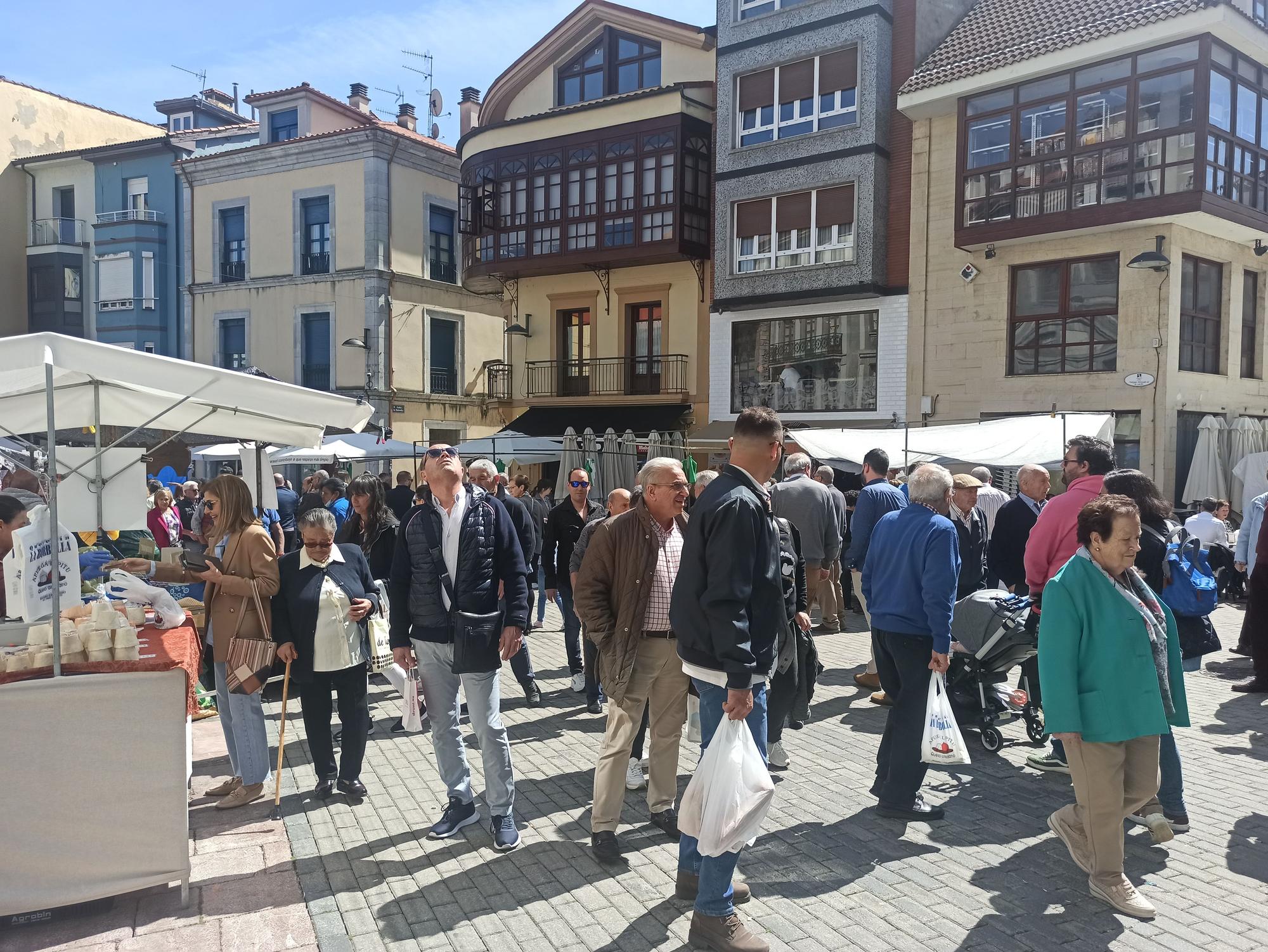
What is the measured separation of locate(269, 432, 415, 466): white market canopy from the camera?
13.9m

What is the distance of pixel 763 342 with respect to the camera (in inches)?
811

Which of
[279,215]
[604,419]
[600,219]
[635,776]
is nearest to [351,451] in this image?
[604,419]

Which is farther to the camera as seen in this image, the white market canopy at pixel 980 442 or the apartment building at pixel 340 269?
the apartment building at pixel 340 269

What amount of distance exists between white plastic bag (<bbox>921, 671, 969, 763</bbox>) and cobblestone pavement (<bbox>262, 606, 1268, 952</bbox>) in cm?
38

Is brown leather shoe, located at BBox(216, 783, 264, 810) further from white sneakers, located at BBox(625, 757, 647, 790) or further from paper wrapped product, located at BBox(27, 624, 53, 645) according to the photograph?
white sneakers, located at BBox(625, 757, 647, 790)

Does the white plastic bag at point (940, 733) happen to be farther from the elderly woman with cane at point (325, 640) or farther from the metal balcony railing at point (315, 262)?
the metal balcony railing at point (315, 262)

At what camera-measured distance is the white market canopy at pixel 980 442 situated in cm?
1115

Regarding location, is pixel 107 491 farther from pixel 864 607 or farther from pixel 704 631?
pixel 864 607

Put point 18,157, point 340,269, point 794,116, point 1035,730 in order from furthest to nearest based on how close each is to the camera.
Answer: point 18,157, point 340,269, point 794,116, point 1035,730

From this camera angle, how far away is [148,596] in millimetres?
4824

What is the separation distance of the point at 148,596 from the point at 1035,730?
18.3ft

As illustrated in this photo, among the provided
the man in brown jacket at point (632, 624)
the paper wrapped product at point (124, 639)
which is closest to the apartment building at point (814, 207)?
the man in brown jacket at point (632, 624)

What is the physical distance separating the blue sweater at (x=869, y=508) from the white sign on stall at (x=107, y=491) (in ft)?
17.6

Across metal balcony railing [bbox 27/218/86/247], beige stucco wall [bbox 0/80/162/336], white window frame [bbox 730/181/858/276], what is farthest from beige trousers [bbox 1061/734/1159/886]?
beige stucco wall [bbox 0/80/162/336]
